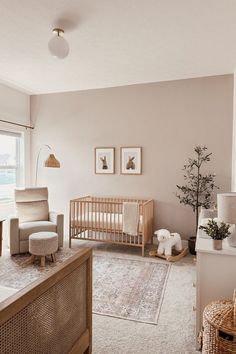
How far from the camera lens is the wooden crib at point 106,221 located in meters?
3.80

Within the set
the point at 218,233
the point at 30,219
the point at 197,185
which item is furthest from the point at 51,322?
the point at 197,185

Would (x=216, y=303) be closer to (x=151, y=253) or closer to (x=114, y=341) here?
(x=114, y=341)

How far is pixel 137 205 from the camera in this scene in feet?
12.0

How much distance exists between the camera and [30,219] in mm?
4020

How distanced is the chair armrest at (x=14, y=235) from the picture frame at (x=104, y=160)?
66.1 inches

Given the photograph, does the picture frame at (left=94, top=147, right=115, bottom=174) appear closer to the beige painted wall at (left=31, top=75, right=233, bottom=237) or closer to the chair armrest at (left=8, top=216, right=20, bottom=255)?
the beige painted wall at (left=31, top=75, right=233, bottom=237)

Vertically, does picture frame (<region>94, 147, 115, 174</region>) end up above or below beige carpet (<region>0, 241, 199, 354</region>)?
above

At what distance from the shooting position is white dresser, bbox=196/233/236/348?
5.84 ft

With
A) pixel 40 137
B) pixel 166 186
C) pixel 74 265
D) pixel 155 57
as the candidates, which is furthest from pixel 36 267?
pixel 155 57

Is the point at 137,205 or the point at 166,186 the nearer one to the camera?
the point at 137,205

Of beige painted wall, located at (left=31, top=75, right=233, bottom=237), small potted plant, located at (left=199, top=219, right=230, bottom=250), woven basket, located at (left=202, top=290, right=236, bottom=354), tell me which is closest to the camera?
woven basket, located at (left=202, top=290, right=236, bottom=354)

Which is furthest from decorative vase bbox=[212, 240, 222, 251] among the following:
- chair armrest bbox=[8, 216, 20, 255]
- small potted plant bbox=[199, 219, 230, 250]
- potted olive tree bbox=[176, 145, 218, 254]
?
chair armrest bbox=[8, 216, 20, 255]

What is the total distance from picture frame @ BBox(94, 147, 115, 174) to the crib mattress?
842 millimetres

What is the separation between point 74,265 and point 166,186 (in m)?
2.99
